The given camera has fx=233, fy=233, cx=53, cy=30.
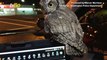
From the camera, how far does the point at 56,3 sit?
0.58 metres

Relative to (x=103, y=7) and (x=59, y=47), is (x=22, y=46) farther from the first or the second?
(x=103, y=7)

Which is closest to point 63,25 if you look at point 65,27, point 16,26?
point 65,27

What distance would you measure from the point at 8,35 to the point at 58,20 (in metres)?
0.36

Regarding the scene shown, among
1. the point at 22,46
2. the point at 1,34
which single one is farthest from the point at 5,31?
the point at 22,46

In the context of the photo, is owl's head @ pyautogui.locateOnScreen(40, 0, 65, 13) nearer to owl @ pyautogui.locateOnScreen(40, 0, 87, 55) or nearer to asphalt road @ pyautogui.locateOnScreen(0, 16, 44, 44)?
owl @ pyautogui.locateOnScreen(40, 0, 87, 55)

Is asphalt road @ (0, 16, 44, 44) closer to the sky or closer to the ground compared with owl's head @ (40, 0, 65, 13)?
closer to the ground

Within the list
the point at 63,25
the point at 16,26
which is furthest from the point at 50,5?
the point at 16,26

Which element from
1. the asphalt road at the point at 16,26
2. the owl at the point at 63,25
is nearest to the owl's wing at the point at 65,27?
the owl at the point at 63,25

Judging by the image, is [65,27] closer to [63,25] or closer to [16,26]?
[63,25]

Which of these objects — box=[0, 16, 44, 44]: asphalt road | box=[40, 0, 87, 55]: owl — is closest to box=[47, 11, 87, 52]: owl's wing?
box=[40, 0, 87, 55]: owl

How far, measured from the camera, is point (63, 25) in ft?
1.89

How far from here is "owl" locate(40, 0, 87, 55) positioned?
1.87 feet

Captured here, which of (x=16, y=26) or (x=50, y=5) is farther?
(x=16, y=26)

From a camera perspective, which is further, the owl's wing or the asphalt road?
the asphalt road
